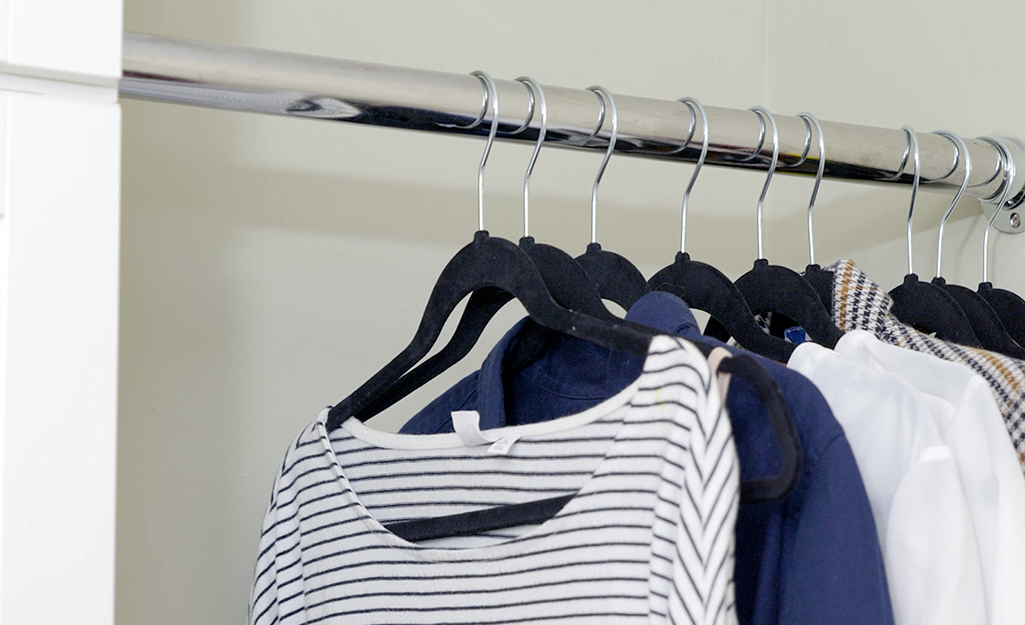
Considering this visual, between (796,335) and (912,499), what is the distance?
10.7 inches

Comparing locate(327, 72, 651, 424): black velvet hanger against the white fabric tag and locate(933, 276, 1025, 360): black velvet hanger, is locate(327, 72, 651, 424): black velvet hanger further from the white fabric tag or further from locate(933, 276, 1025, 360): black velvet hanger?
locate(933, 276, 1025, 360): black velvet hanger

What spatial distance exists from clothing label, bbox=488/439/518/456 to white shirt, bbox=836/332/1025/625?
0.25m

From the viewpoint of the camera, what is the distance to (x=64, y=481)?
49 cm

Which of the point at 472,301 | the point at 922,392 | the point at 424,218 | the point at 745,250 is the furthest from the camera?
the point at 745,250

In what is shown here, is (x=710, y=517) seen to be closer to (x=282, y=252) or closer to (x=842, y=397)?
(x=842, y=397)

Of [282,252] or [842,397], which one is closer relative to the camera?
[842,397]

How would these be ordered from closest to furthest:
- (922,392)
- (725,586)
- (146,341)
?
(725,586) → (922,392) → (146,341)

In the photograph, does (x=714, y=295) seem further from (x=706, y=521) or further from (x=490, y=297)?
(x=706, y=521)

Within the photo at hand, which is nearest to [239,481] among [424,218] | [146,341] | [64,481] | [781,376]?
[146,341]

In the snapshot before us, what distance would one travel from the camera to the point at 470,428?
64 cm

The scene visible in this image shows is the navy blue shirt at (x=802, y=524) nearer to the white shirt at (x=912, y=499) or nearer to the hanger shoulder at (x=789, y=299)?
the white shirt at (x=912, y=499)

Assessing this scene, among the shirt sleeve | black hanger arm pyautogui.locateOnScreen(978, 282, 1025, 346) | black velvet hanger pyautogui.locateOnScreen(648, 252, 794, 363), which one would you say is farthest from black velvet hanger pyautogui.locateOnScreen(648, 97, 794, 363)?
the shirt sleeve

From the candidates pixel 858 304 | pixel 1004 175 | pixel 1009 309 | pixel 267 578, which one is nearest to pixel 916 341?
pixel 858 304

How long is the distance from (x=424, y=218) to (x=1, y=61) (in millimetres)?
572
